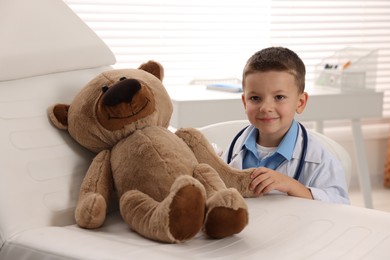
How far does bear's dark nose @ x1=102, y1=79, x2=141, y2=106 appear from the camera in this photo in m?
1.28

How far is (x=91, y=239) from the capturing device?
3.70ft

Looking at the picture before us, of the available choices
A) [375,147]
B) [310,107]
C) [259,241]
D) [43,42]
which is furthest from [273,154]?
[375,147]

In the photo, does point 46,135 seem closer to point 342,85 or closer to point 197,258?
point 197,258

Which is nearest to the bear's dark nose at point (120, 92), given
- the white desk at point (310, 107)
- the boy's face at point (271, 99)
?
the boy's face at point (271, 99)

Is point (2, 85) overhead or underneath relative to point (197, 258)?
overhead

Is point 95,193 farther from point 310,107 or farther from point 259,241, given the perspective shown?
point 310,107

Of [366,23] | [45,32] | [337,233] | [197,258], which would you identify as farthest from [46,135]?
[366,23]

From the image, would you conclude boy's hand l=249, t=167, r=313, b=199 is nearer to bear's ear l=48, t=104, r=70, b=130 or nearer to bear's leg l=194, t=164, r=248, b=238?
bear's leg l=194, t=164, r=248, b=238

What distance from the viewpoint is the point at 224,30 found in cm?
316

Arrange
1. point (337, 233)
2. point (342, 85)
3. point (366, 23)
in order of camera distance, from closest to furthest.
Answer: point (337, 233)
point (342, 85)
point (366, 23)

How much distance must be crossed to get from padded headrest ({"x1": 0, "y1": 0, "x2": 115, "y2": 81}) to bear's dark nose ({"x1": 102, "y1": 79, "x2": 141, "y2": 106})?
239 mm

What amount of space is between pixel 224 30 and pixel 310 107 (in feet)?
2.48

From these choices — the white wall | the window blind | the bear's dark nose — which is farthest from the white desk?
the bear's dark nose

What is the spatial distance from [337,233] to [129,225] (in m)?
0.35
